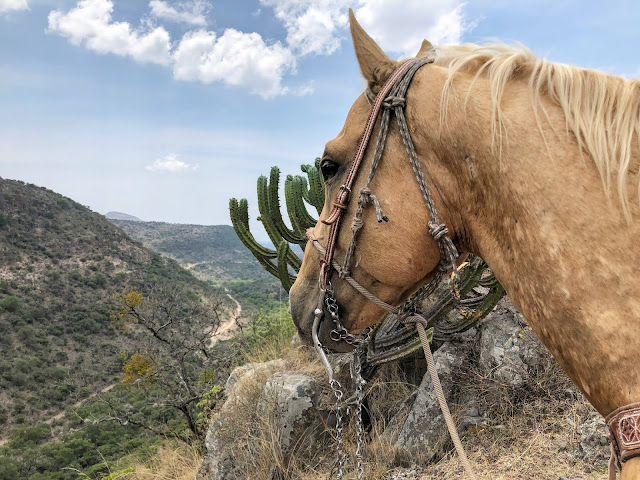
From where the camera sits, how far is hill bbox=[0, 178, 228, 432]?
23.7 m

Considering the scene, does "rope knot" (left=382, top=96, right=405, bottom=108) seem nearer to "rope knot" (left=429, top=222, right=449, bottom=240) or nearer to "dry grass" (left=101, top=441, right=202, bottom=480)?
"rope knot" (left=429, top=222, right=449, bottom=240)

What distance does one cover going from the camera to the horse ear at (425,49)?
4.99 ft

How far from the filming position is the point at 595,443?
289 cm

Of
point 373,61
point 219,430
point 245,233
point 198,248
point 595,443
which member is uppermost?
point 373,61

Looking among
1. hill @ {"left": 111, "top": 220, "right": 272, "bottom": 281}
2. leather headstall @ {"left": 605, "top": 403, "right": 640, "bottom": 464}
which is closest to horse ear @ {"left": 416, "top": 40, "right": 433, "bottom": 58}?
leather headstall @ {"left": 605, "top": 403, "right": 640, "bottom": 464}

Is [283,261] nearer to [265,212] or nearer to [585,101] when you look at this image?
[265,212]

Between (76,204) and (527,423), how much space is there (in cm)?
6088

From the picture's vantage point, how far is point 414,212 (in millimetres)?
1329

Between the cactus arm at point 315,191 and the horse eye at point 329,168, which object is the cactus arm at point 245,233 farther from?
the horse eye at point 329,168

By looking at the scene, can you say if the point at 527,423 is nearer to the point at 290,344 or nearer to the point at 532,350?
the point at 532,350

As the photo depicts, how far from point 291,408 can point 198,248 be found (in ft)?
312

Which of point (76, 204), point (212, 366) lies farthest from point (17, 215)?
point (212, 366)

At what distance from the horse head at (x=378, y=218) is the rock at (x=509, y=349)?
2.96 metres

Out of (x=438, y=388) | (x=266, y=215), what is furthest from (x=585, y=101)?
(x=266, y=215)
